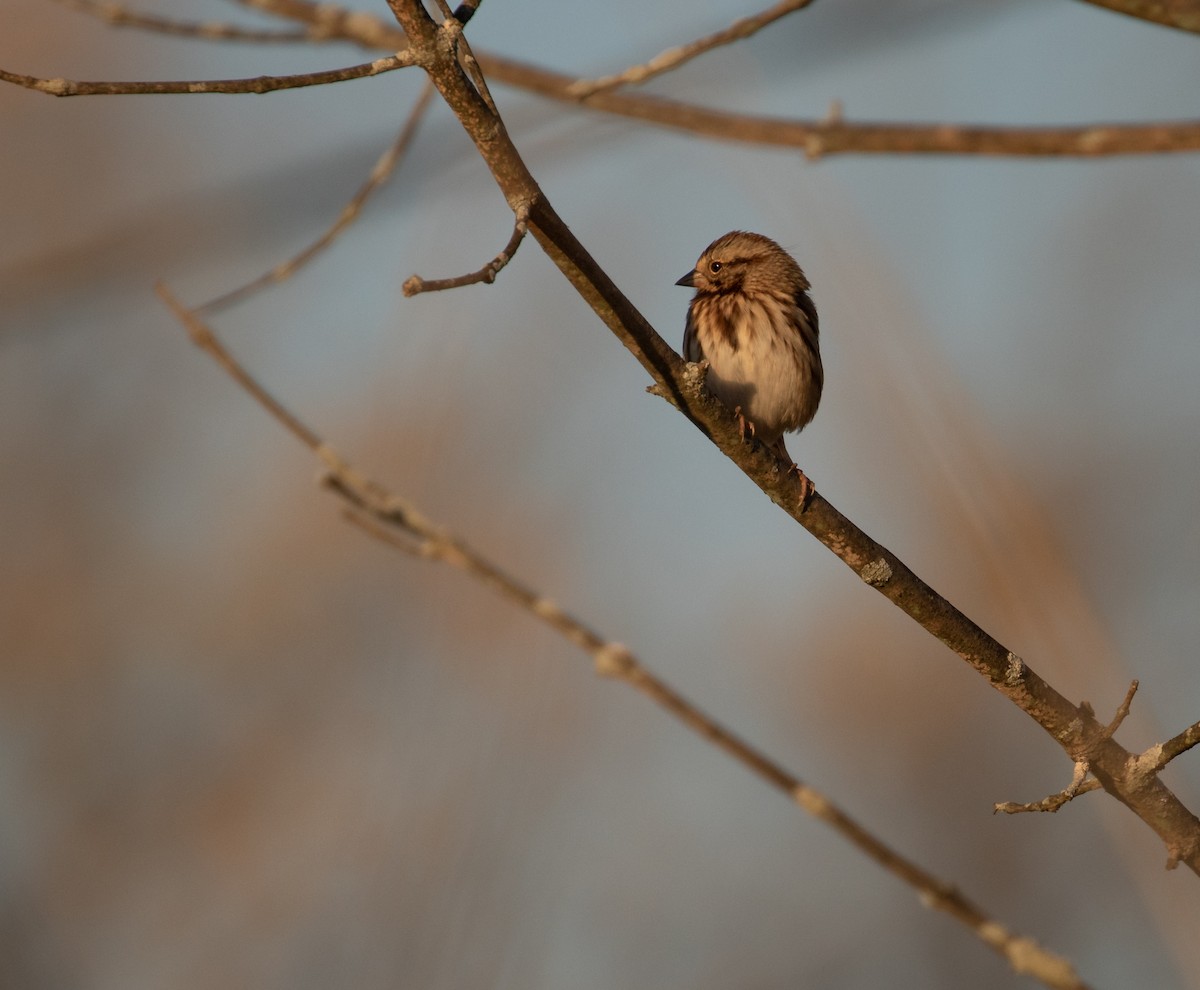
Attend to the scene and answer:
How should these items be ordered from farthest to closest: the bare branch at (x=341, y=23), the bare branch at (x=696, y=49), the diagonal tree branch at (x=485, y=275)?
the bare branch at (x=341, y=23) → the bare branch at (x=696, y=49) → the diagonal tree branch at (x=485, y=275)

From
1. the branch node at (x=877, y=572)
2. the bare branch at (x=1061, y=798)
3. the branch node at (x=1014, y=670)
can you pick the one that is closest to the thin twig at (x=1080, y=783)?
the bare branch at (x=1061, y=798)

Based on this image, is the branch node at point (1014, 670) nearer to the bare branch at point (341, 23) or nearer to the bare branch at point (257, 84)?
the bare branch at point (257, 84)

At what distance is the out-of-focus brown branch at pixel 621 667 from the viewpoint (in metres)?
2.24

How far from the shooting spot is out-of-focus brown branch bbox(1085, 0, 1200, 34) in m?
2.74

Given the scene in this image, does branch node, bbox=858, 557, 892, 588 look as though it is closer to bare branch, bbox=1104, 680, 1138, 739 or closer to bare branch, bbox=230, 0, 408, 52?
bare branch, bbox=1104, 680, 1138, 739

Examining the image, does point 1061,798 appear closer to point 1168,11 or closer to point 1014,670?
point 1014,670

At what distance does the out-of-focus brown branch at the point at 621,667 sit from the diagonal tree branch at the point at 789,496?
335mm

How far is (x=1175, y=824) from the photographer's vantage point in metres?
2.35

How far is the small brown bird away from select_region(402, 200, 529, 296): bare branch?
212cm

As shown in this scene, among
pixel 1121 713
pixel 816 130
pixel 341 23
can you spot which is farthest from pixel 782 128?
pixel 1121 713

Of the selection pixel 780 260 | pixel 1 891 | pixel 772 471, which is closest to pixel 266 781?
pixel 1 891

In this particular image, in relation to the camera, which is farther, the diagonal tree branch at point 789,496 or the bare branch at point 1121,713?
the bare branch at point 1121,713

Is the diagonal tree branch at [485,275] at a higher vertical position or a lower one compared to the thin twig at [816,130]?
lower

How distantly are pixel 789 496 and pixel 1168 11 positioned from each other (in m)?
1.22
